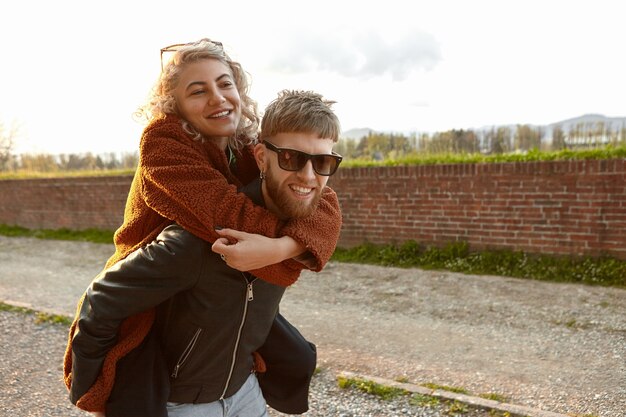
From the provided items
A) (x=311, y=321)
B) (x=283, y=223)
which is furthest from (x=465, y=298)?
(x=283, y=223)

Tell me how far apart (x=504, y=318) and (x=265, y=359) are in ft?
13.5

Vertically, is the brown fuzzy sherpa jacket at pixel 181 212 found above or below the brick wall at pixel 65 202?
above

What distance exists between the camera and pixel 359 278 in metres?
7.58

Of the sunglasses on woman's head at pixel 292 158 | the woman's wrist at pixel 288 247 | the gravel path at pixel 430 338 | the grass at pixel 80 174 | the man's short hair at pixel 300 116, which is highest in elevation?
the man's short hair at pixel 300 116

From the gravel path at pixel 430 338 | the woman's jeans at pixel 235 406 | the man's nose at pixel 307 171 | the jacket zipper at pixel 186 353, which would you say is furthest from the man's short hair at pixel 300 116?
the gravel path at pixel 430 338

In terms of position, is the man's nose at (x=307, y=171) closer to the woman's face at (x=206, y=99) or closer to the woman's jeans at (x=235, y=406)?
the woman's face at (x=206, y=99)

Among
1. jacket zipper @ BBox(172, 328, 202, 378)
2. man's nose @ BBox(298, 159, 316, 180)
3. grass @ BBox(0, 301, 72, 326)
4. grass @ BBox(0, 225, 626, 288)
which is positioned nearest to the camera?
man's nose @ BBox(298, 159, 316, 180)

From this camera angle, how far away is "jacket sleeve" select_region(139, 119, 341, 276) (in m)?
1.67

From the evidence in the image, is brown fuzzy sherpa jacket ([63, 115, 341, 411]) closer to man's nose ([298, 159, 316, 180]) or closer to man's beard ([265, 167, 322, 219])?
man's beard ([265, 167, 322, 219])

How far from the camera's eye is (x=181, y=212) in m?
1.67

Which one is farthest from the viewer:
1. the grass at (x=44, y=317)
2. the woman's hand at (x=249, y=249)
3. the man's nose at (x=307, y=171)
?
the grass at (x=44, y=317)

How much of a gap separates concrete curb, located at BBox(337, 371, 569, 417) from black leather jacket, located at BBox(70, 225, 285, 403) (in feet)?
7.46

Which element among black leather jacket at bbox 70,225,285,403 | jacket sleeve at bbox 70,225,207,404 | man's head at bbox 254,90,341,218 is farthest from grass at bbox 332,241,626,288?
jacket sleeve at bbox 70,225,207,404

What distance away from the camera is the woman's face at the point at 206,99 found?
1.92 meters
